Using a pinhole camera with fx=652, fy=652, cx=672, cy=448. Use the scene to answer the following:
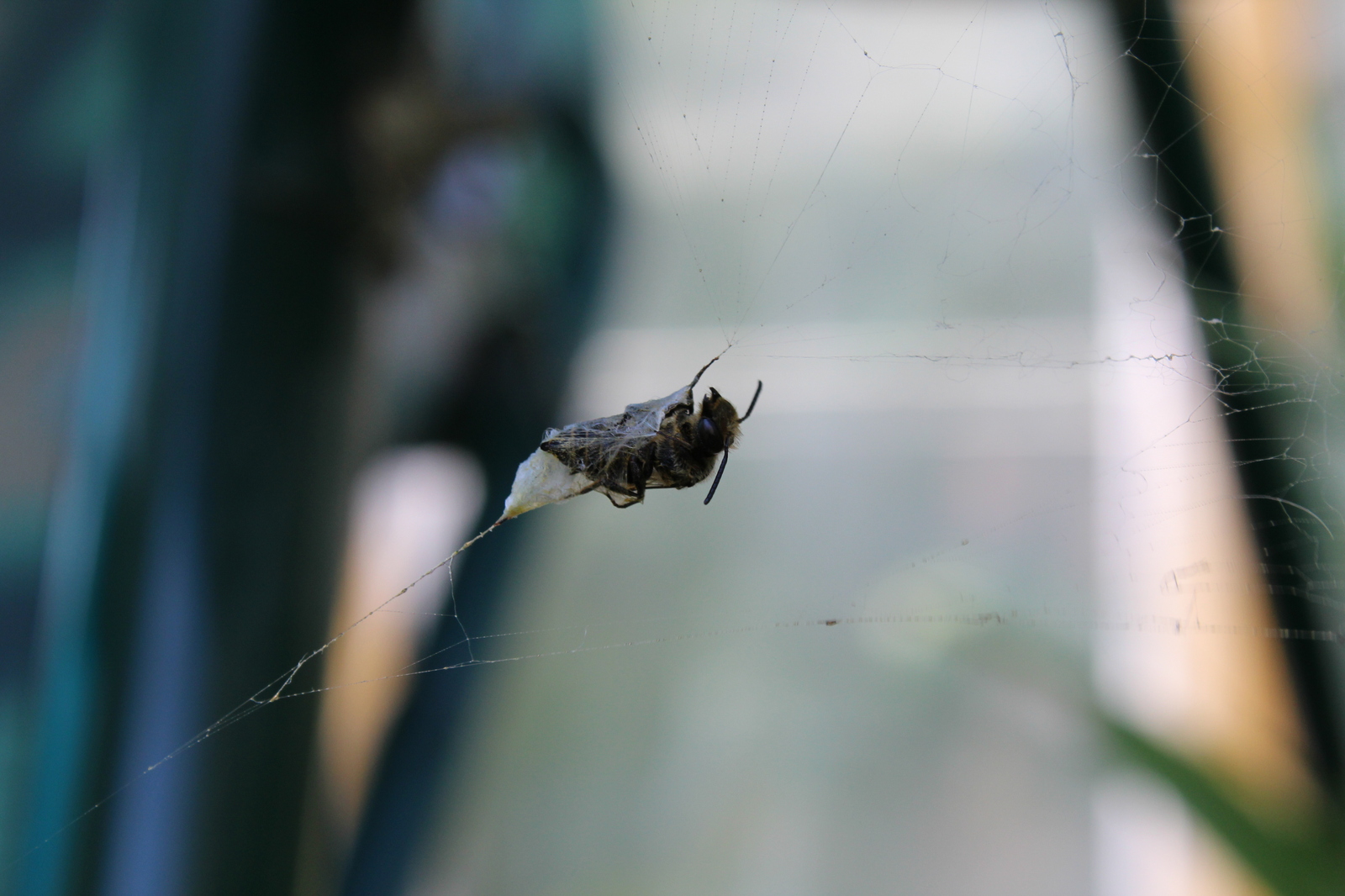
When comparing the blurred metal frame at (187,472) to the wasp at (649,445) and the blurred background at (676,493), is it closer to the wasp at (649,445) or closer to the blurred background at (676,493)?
the blurred background at (676,493)

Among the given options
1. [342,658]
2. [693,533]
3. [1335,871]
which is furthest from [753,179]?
[1335,871]

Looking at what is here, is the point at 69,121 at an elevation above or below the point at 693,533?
above

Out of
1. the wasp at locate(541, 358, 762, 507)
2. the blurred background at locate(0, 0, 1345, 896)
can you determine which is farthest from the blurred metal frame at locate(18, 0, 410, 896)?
the wasp at locate(541, 358, 762, 507)

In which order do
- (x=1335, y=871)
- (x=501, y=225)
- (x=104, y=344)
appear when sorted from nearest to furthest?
(x=1335, y=871) < (x=104, y=344) < (x=501, y=225)

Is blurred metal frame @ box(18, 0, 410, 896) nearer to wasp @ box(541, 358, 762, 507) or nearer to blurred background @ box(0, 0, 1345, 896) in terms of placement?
blurred background @ box(0, 0, 1345, 896)

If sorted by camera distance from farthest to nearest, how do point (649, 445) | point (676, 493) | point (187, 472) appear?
1. point (676, 493)
2. point (187, 472)
3. point (649, 445)

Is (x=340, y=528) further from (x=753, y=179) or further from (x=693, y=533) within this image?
(x=753, y=179)
